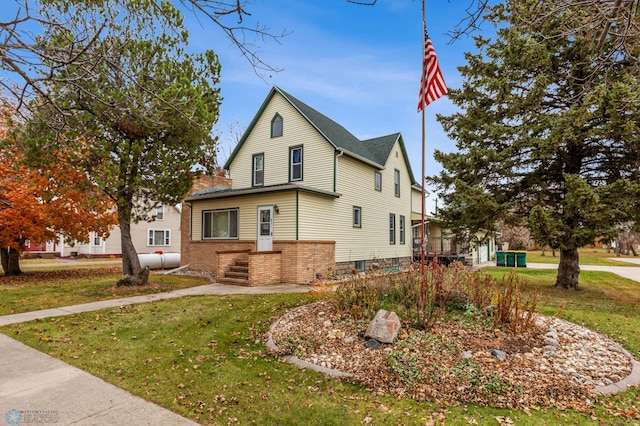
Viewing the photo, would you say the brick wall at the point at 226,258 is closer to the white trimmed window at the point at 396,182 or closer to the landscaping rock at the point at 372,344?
the landscaping rock at the point at 372,344

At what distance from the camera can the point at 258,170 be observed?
1827 cm

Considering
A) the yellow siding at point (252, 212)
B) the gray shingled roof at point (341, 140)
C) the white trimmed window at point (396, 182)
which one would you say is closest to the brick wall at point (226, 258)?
the yellow siding at point (252, 212)

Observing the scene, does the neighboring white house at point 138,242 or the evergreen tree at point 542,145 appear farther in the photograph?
the neighboring white house at point 138,242

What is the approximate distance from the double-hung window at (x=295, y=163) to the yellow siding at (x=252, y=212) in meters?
2.37

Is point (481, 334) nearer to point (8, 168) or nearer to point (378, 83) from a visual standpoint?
point (378, 83)

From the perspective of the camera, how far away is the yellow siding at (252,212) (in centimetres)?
1438

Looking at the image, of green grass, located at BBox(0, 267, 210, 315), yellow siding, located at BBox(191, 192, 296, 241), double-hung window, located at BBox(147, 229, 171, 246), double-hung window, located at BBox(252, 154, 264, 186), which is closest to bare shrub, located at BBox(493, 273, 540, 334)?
yellow siding, located at BBox(191, 192, 296, 241)

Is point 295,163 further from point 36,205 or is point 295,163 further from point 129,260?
point 36,205

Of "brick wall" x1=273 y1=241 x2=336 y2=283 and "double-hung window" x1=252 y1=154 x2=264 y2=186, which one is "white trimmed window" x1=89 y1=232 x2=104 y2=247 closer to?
"double-hung window" x1=252 y1=154 x2=264 y2=186

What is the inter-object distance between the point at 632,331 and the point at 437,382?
533 cm

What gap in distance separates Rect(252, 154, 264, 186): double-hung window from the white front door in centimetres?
307

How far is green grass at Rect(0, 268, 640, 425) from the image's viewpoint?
139 inches

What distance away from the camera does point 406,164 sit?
23.1m

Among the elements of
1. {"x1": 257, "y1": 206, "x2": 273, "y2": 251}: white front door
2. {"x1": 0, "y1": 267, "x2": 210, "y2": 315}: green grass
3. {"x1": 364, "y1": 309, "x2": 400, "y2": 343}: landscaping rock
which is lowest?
{"x1": 0, "y1": 267, "x2": 210, "y2": 315}: green grass
